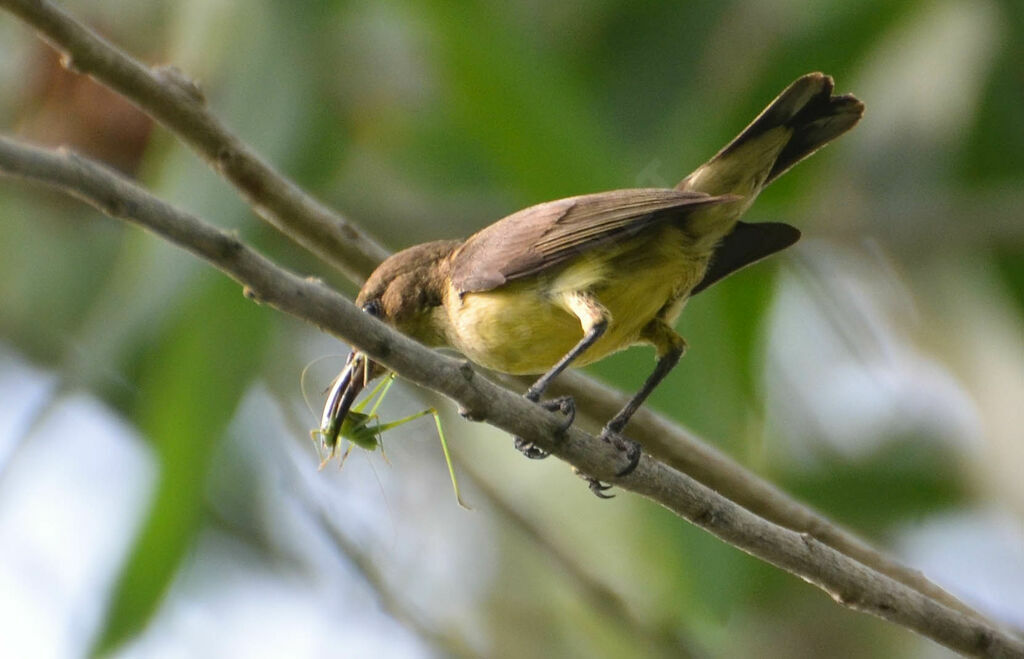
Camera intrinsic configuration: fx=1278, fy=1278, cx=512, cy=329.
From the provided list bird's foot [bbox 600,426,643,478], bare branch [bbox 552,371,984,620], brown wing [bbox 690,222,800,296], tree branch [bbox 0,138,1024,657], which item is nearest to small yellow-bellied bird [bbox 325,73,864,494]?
brown wing [bbox 690,222,800,296]

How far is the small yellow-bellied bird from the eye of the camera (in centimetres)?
402

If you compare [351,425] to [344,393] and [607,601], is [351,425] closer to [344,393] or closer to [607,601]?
[344,393]

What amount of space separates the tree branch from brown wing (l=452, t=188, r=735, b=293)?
92cm

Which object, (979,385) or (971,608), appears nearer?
(971,608)

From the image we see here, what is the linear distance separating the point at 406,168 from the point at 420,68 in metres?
0.60

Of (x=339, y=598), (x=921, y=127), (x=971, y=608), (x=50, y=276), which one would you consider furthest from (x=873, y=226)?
(x=50, y=276)

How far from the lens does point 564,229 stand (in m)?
4.14

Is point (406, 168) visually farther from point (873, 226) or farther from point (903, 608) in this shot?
point (903, 608)

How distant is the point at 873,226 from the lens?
21.9 ft

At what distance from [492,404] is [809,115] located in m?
1.85

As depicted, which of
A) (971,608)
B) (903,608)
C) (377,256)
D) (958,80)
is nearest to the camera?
(903,608)

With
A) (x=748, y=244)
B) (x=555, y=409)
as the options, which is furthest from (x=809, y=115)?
(x=555, y=409)

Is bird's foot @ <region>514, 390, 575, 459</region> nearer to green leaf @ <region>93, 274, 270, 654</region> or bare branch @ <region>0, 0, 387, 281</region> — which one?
bare branch @ <region>0, 0, 387, 281</region>

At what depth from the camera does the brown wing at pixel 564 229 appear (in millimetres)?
3947
